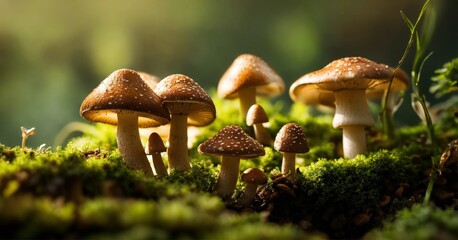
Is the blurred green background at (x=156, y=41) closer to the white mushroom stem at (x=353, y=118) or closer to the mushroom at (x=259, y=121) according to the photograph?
the mushroom at (x=259, y=121)

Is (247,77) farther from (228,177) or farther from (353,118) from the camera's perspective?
(228,177)

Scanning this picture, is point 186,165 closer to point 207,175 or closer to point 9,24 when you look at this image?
point 207,175

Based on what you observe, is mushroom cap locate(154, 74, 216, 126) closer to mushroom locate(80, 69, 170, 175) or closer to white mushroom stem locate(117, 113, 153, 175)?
mushroom locate(80, 69, 170, 175)

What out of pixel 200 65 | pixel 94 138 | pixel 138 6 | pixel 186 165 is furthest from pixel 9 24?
pixel 186 165

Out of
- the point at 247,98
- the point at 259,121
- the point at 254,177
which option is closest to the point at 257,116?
the point at 259,121

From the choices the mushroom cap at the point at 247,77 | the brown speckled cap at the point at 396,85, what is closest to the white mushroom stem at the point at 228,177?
the mushroom cap at the point at 247,77

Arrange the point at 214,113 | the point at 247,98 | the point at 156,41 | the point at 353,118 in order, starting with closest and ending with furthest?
the point at 214,113 < the point at 353,118 < the point at 247,98 < the point at 156,41
